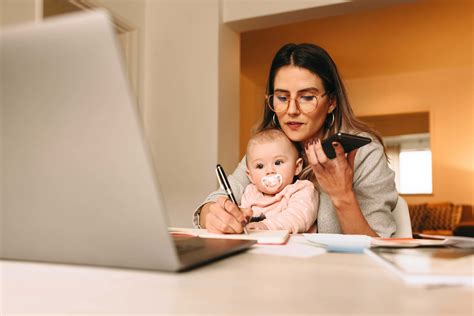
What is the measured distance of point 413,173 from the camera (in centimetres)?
683

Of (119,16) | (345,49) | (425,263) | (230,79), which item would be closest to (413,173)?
(345,49)

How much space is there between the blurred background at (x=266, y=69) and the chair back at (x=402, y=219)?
3.49 feet

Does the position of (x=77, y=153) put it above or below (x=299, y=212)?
above

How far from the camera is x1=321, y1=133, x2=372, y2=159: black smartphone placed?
1049 mm

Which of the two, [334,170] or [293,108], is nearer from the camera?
[334,170]

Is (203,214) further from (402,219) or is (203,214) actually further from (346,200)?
(402,219)

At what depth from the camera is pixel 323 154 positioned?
3.98ft

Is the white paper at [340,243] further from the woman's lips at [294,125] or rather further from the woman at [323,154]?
the woman's lips at [294,125]

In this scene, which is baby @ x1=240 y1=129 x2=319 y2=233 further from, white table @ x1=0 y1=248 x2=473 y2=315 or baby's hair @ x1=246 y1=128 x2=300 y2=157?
white table @ x1=0 y1=248 x2=473 y2=315

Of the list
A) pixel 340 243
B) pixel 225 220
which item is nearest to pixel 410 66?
pixel 225 220

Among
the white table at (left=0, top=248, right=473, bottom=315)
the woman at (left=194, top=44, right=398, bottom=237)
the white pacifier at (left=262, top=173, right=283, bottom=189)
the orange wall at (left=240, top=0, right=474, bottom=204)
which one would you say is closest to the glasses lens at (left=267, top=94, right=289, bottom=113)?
the woman at (left=194, top=44, right=398, bottom=237)

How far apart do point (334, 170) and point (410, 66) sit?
5688 mm

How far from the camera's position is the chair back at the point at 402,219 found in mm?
1247

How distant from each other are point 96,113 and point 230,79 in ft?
10.2
